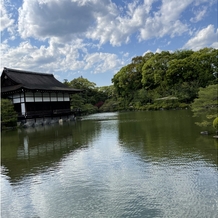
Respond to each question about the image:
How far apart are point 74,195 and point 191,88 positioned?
33.5 m

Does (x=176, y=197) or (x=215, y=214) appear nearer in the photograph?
(x=215, y=214)

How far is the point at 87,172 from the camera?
633cm

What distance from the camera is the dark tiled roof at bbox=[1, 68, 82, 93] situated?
23347mm

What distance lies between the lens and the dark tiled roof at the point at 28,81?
76.6 ft

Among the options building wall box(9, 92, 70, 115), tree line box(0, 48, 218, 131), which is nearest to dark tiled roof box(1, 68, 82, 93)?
building wall box(9, 92, 70, 115)

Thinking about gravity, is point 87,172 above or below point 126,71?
below

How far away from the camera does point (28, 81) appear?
993 inches

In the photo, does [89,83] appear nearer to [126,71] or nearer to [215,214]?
[126,71]

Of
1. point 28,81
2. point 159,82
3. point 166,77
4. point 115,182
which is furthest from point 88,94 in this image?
point 115,182

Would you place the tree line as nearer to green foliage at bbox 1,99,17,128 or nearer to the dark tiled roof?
the dark tiled roof

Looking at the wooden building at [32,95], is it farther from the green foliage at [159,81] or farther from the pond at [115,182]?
the pond at [115,182]

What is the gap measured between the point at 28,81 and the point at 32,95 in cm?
252

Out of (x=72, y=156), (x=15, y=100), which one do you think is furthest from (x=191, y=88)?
(x=72, y=156)

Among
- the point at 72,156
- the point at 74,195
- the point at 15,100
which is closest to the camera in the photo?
the point at 74,195
